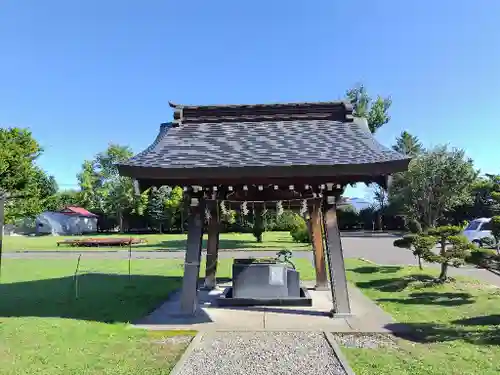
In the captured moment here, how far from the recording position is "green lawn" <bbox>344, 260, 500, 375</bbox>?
4304 mm

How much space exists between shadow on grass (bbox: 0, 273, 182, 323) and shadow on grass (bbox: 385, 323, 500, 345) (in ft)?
14.2

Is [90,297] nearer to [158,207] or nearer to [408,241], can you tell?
[408,241]

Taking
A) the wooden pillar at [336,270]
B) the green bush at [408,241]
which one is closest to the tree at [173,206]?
the green bush at [408,241]

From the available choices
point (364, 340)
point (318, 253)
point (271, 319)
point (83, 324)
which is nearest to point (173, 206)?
point (318, 253)

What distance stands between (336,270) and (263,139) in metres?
2.73

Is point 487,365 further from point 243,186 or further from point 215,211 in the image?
point 215,211

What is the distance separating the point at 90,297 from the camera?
859 centimetres

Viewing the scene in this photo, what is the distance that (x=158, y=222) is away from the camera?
38.9 metres

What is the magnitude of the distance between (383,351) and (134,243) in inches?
891

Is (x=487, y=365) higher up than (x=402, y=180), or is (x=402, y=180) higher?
(x=402, y=180)

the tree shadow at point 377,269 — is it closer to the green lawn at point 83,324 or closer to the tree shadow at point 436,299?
the green lawn at point 83,324

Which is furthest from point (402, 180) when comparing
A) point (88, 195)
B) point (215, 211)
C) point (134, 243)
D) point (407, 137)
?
point (88, 195)

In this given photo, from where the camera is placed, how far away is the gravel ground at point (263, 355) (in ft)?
13.7

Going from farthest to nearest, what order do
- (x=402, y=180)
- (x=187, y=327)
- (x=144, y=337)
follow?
(x=402, y=180) → (x=187, y=327) → (x=144, y=337)
